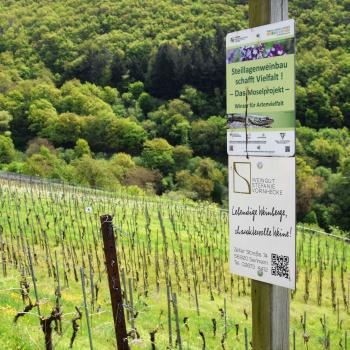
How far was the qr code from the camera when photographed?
6.80 feet

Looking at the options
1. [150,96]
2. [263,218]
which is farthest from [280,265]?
[150,96]

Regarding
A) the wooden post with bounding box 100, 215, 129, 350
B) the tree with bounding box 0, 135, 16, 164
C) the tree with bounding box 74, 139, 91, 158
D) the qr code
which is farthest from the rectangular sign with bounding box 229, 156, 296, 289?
the tree with bounding box 74, 139, 91, 158

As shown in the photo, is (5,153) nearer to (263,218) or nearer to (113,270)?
(113,270)

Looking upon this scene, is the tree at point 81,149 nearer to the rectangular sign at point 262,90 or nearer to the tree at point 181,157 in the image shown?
the tree at point 181,157

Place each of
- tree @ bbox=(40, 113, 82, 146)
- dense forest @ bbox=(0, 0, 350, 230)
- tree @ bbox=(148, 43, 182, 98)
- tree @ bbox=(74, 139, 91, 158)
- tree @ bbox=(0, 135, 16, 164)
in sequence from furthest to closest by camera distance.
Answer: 1. tree @ bbox=(148, 43, 182, 98)
2. tree @ bbox=(40, 113, 82, 146)
3. tree @ bbox=(74, 139, 91, 158)
4. tree @ bbox=(0, 135, 16, 164)
5. dense forest @ bbox=(0, 0, 350, 230)

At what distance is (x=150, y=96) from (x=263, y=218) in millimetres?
59695

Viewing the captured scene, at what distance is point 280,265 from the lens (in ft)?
6.87

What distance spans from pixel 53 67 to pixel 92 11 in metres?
17.3

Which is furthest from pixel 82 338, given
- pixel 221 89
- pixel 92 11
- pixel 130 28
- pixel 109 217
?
pixel 92 11

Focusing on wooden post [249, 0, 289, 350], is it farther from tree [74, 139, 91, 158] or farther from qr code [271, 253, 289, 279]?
tree [74, 139, 91, 158]

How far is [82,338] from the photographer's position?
19.2 feet

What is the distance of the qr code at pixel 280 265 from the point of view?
2.07 metres

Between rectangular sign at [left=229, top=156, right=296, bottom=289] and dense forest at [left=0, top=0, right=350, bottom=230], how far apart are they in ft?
106

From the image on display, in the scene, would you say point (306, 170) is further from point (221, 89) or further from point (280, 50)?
point (280, 50)
